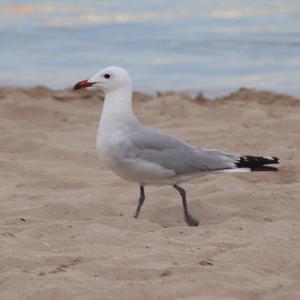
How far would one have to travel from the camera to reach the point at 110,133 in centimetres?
627

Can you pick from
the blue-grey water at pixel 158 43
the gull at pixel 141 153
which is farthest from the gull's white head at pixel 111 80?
the blue-grey water at pixel 158 43

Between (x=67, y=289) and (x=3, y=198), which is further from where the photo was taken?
(x=3, y=198)

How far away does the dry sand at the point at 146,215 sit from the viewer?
4723 mm

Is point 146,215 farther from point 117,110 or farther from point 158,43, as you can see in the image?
point 158,43

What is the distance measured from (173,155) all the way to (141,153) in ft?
0.78

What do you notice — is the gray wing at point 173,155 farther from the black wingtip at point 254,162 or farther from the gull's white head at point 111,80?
the gull's white head at point 111,80

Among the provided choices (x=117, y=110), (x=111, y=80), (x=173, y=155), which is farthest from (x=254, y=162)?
(x=111, y=80)

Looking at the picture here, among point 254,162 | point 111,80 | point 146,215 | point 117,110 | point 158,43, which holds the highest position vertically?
point 111,80

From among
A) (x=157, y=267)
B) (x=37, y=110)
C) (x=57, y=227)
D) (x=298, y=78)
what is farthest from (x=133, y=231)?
(x=298, y=78)

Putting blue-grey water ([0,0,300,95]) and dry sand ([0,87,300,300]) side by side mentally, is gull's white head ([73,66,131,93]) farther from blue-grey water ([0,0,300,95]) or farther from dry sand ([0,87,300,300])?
blue-grey water ([0,0,300,95])

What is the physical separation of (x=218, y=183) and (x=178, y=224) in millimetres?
937

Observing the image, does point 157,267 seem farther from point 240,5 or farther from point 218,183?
point 240,5

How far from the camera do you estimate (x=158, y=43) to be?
15.8m

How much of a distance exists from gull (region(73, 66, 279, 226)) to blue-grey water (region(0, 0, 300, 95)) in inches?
217
